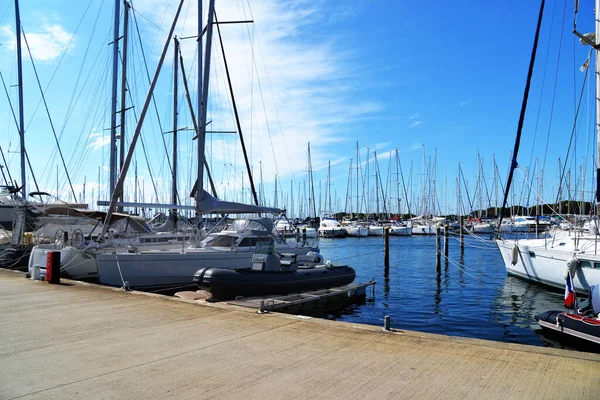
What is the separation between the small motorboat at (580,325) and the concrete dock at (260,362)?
3.30 meters

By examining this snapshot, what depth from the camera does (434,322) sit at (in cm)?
1433

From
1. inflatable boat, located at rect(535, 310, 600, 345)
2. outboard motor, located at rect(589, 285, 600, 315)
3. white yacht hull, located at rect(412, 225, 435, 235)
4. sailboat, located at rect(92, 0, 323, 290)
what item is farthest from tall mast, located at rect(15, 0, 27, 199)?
white yacht hull, located at rect(412, 225, 435, 235)

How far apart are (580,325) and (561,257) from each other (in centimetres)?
934

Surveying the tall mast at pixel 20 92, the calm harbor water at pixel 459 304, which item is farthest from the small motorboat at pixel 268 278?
the tall mast at pixel 20 92

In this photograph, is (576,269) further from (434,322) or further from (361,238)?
(361,238)

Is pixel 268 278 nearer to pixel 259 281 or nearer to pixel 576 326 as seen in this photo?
pixel 259 281

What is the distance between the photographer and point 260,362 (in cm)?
619

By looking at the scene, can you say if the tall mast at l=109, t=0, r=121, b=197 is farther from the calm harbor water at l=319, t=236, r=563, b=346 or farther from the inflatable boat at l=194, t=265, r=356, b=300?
the calm harbor water at l=319, t=236, r=563, b=346

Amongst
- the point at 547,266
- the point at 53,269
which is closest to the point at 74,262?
the point at 53,269

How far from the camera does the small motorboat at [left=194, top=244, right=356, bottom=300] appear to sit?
13.4 metres

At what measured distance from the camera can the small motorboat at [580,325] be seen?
9219 mm

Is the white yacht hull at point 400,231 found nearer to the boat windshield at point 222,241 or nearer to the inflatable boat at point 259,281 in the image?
the boat windshield at point 222,241

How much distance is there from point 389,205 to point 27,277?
230 ft

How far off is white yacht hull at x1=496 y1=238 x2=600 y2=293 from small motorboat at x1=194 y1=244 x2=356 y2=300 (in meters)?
→ 8.29
